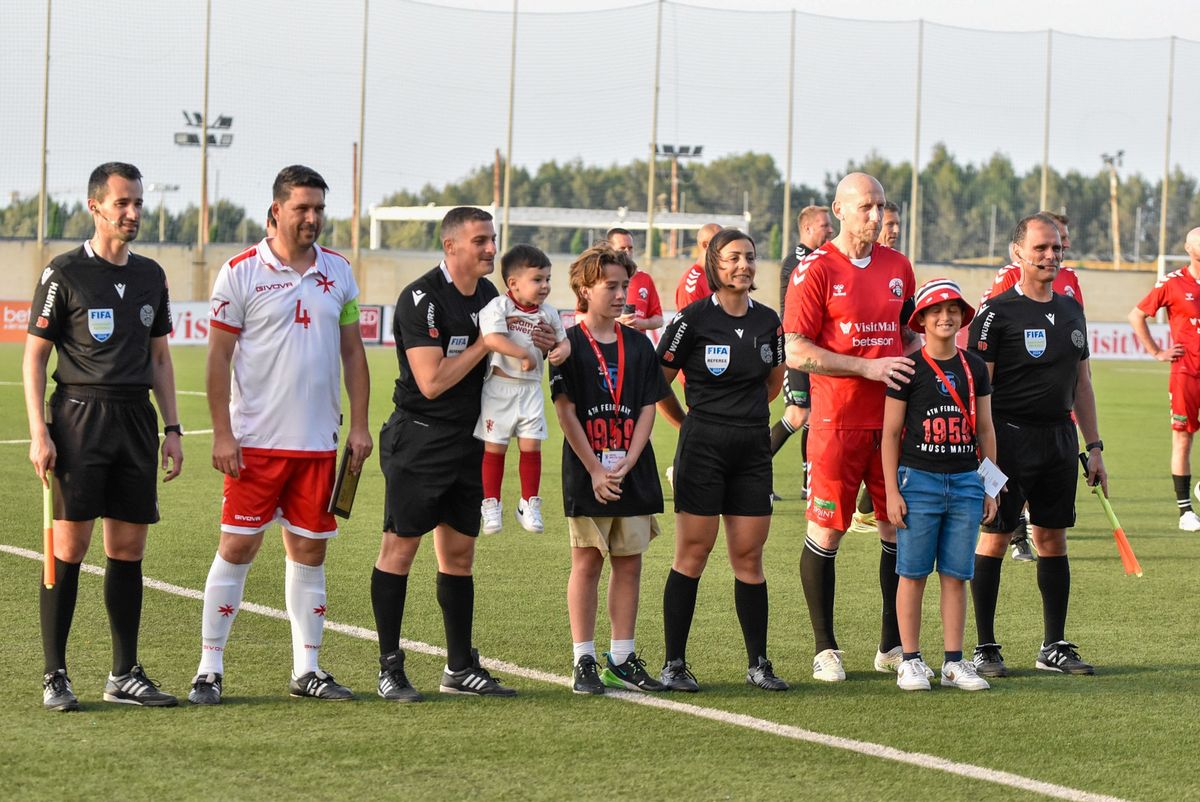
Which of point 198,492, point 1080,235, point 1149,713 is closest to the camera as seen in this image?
point 1149,713

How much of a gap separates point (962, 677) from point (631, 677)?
4.45ft

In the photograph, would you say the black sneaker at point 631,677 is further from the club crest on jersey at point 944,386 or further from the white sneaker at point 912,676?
the club crest on jersey at point 944,386

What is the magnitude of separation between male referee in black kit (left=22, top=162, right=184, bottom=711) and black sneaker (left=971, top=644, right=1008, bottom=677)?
3.39 m

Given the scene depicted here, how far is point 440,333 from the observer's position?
5.88m

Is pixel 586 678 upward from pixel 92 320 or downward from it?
downward

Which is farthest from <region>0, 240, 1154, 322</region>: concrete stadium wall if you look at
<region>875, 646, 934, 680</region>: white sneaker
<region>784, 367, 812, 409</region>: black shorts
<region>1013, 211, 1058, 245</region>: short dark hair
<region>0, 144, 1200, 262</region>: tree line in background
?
<region>875, 646, 934, 680</region>: white sneaker

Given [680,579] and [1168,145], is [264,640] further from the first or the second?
[1168,145]

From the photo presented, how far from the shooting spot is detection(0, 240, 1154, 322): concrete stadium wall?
1528 inches

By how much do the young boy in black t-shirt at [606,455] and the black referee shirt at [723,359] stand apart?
16 cm

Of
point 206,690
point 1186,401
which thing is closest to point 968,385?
point 206,690

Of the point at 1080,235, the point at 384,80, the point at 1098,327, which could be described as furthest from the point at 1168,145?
the point at 384,80

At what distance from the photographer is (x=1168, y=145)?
148 ft

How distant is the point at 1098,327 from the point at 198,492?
26.7 m

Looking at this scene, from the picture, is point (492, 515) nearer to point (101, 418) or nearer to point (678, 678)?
point (678, 678)
